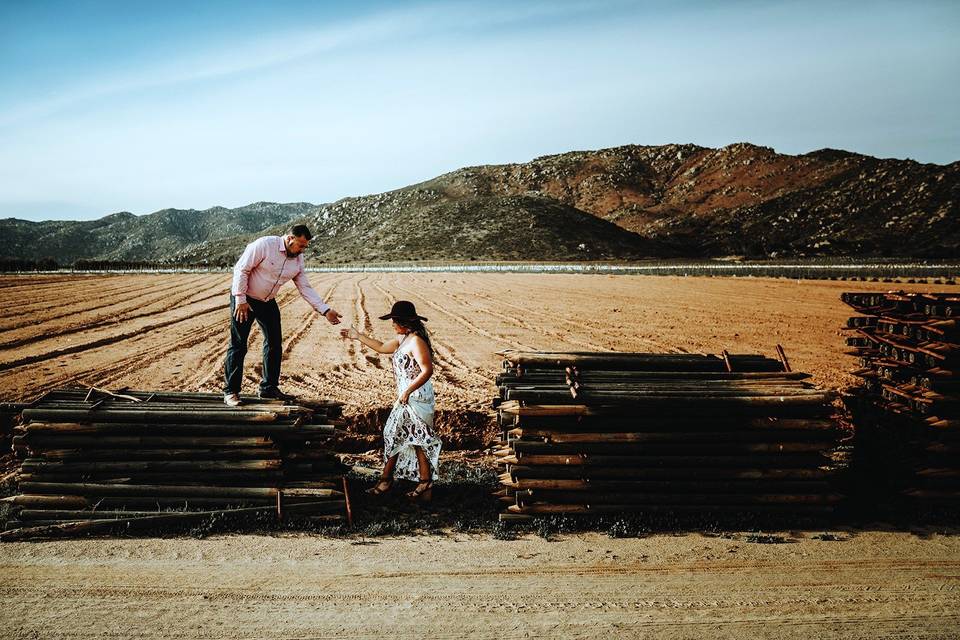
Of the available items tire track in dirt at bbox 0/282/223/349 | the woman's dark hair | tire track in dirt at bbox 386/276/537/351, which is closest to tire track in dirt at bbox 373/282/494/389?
tire track in dirt at bbox 386/276/537/351

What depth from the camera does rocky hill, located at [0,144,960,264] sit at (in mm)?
89375

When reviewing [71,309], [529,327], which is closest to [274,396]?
[529,327]

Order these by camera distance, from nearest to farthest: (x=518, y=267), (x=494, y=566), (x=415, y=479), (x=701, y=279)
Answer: (x=494, y=566)
(x=415, y=479)
(x=701, y=279)
(x=518, y=267)

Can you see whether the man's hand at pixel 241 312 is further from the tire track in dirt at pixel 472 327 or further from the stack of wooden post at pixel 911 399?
the stack of wooden post at pixel 911 399

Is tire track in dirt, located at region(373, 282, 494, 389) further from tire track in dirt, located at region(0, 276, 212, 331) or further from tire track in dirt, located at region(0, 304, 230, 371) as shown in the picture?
tire track in dirt, located at region(0, 276, 212, 331)

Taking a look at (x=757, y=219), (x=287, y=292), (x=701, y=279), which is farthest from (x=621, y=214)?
(x=287, y=292)

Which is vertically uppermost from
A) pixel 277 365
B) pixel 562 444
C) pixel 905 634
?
pixel 277 365

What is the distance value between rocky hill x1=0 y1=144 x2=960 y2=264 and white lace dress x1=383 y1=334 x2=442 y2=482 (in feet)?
216

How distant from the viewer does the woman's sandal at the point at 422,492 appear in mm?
7785

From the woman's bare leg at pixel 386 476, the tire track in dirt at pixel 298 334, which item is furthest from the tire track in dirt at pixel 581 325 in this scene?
the woman's bare leg at pixel 386 476

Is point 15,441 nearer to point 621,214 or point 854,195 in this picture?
point 854,195

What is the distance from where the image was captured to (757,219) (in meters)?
114

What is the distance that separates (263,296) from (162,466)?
2009 mm

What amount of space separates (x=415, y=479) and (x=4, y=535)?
378cm
